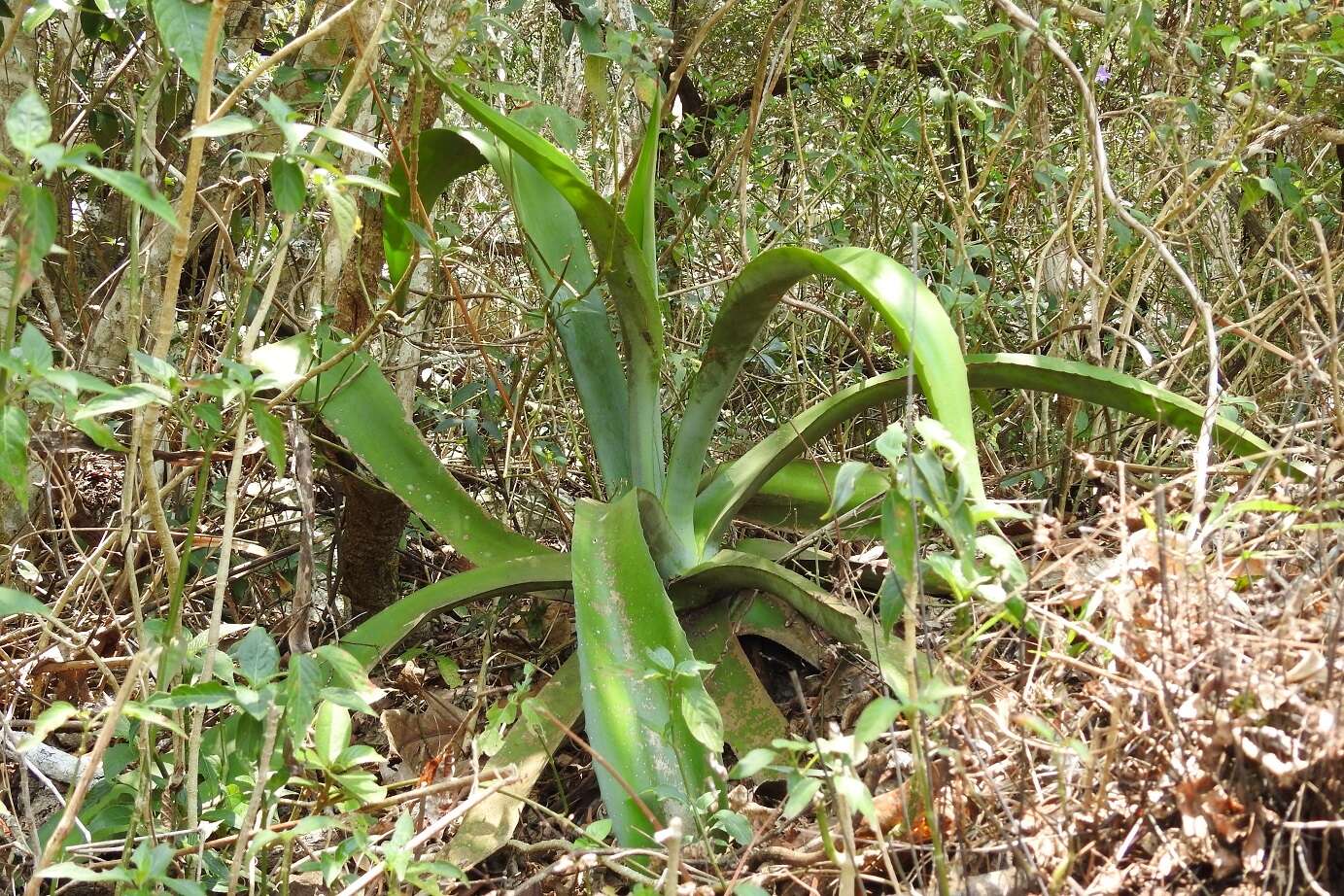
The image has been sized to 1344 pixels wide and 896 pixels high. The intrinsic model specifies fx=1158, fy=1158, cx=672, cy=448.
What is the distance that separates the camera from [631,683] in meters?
1.36

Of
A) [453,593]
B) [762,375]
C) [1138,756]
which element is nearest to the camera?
[1138,756]

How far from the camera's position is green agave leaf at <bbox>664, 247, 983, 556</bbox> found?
51.5 inches

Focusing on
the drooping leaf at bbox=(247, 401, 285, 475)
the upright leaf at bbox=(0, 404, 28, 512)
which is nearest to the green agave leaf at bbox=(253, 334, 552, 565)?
the drooping leaf at bbox=(247, 401, 285, 475)

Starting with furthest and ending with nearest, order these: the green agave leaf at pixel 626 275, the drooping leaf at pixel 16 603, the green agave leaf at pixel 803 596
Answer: the green agave leaf at pixel 626 275 → the green agave leaf at pixel 803 596 → the drooping leaf at pixel 16 603

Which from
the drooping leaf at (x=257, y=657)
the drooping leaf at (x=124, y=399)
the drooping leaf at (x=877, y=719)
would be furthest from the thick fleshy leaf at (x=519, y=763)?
the drooping leaf at (x=124, y=399)

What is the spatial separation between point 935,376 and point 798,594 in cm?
41

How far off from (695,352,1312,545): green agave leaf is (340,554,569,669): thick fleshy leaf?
0.24 meters

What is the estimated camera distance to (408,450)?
1.90 m

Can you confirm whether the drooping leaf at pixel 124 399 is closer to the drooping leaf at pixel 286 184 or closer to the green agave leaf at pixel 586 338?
the drooping leaf at pixel 286 184

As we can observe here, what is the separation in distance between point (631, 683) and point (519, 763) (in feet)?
0.62

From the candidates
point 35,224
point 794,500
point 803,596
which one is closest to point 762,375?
point 794,500

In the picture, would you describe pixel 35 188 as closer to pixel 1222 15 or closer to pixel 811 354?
pixel 811 354

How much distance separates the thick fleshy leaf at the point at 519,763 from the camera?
1280 millimetres

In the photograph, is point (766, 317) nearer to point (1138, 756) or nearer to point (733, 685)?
point (733, 685)
